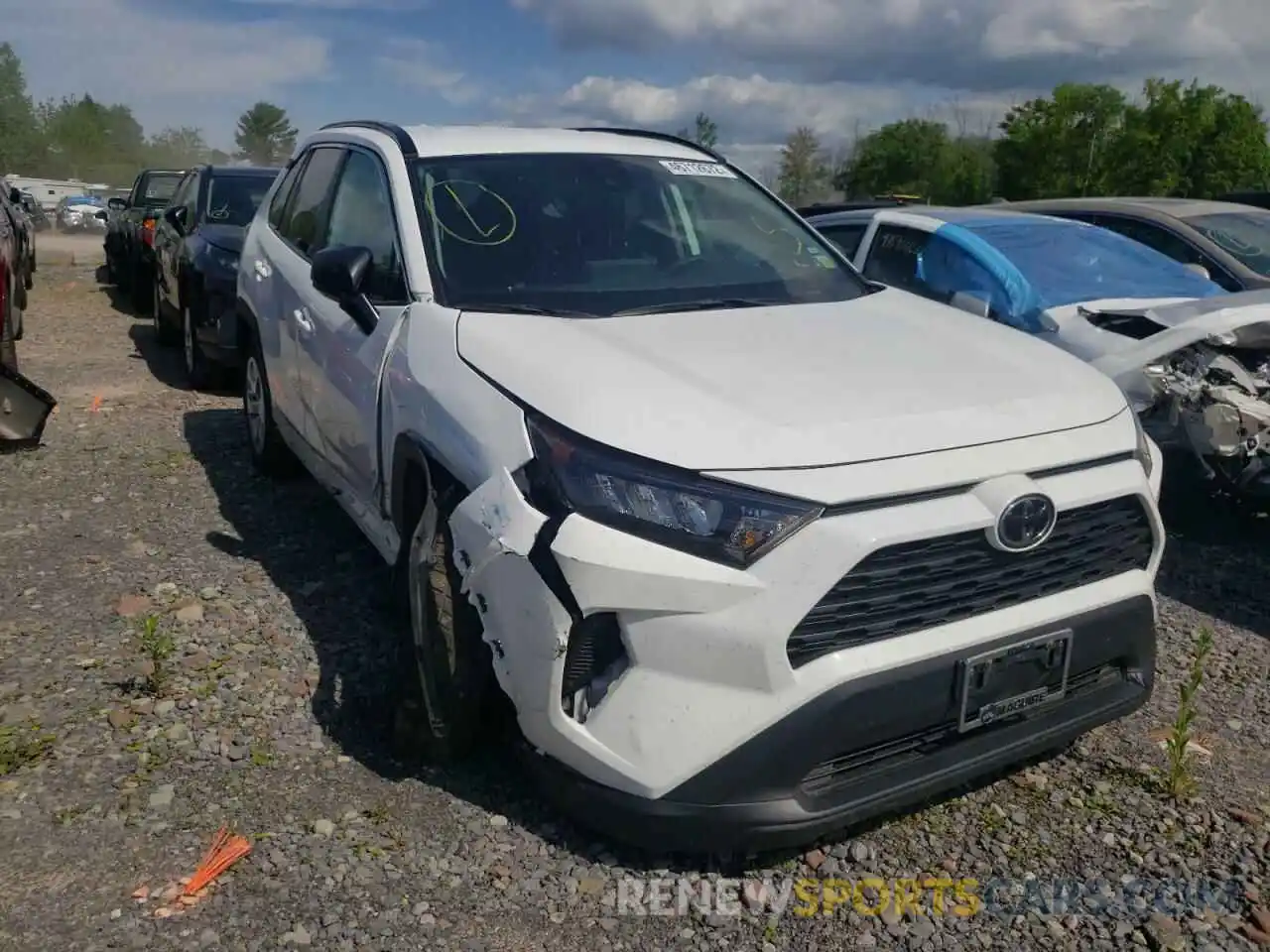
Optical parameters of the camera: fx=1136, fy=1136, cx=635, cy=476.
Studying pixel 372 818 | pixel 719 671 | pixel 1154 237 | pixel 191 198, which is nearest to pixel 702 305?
pixel 719 671

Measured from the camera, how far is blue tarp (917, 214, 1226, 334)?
223 inches

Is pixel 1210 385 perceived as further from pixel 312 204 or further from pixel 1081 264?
pixel 312 204

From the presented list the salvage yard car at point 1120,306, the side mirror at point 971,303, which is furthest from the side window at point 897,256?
the side mirror at point 971,303

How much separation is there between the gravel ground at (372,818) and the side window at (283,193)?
1799 mm

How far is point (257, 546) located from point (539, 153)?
224cm

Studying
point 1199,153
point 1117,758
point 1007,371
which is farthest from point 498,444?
point 1199,153

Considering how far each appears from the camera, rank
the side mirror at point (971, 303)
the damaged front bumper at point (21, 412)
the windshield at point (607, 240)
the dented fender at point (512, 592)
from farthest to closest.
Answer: the damaged front bumper at point (21, 412) < the side mirror at point (971, 303) < the windshield at point (607, 240) < the dented fender at point (512, 592)

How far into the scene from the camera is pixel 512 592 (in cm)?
258

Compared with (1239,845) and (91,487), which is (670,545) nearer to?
(1239,845)

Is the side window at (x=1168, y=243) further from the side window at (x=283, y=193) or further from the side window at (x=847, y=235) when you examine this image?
the side window at (x=283, y=193)

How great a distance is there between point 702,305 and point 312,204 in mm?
2280

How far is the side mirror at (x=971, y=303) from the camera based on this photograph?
16.6 feet

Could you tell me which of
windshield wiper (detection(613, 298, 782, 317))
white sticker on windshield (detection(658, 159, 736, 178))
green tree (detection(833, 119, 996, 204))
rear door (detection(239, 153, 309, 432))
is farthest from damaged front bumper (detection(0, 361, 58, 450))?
green tree (detection(833, 119, 996, 204))

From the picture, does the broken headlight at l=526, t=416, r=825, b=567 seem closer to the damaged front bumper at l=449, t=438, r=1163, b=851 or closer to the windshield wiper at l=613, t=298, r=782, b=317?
the damaged front bumper at l=449, t=438, r=1163, b=851
